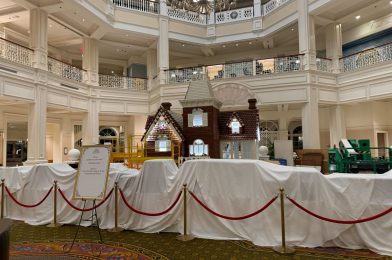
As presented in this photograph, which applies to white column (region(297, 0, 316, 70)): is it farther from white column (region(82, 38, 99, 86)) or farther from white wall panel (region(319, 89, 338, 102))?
white column (region(82, 38, 99, 86))

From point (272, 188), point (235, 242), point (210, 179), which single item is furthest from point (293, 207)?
point (210, 179)

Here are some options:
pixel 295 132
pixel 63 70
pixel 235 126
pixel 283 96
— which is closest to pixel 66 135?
pixel 63 70

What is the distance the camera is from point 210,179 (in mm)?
4891

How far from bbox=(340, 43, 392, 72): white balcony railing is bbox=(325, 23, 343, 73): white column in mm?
300

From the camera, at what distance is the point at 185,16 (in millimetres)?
17469

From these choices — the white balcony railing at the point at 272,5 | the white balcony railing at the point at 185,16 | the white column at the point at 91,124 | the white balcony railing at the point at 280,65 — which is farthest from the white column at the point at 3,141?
the white balcony railing at the point at 272,5

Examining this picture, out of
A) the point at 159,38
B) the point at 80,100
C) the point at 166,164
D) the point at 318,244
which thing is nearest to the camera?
the point at 318,244

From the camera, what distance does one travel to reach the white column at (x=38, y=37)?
1202 centimetres

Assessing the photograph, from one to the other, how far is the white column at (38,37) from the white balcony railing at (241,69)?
6.20m

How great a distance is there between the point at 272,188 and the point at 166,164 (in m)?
1.99

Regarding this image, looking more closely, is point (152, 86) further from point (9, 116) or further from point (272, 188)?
point (272, 188)

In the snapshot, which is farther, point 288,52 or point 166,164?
point 288,52

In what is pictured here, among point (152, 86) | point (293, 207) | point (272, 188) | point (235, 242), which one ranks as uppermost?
point (152, 86)

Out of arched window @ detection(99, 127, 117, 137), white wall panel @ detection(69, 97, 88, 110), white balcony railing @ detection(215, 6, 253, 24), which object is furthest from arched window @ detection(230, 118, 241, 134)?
arched window @ detection(99, 127, 117, 137)
